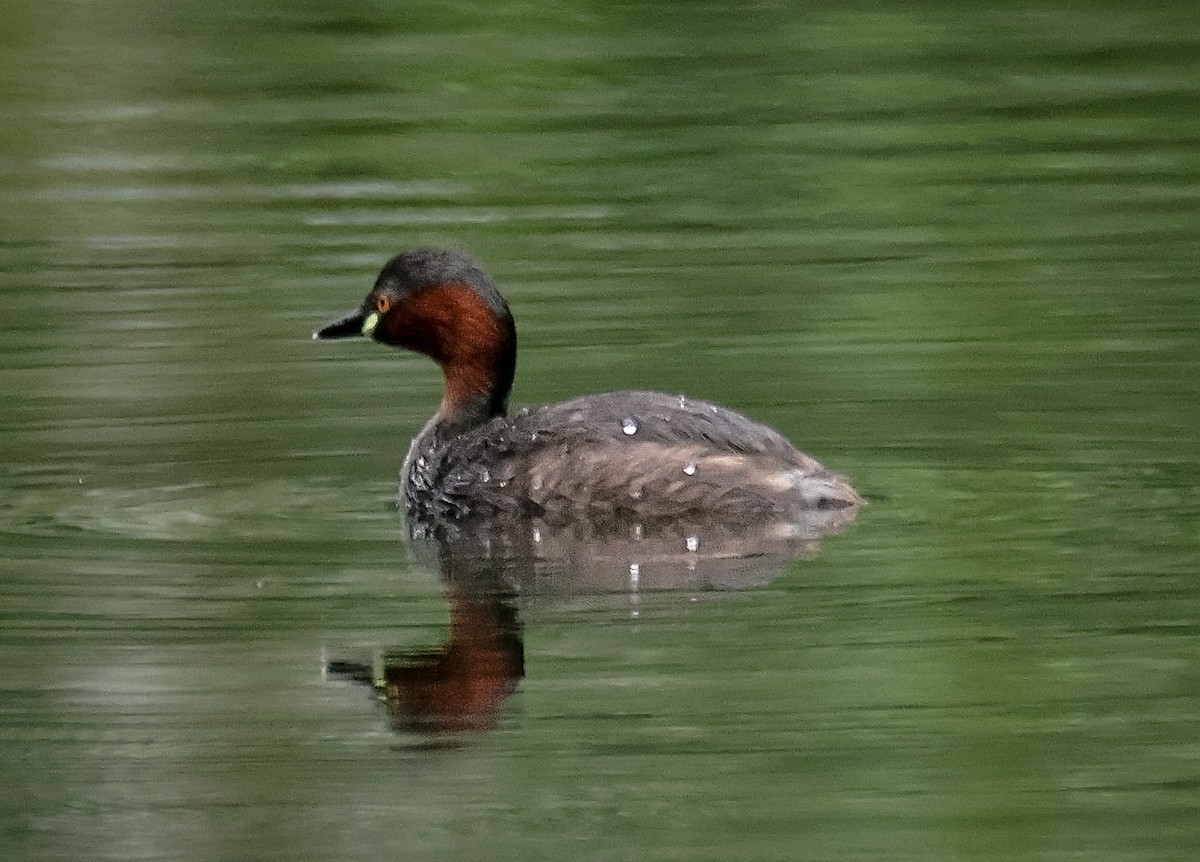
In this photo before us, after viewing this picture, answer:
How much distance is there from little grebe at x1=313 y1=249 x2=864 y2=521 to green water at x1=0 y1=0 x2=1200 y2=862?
0.87 ft

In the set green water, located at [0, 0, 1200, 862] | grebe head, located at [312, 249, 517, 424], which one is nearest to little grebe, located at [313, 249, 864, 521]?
grebe head, located at [312, 249, 517, 424]

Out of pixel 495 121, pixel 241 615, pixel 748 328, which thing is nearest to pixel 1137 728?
pixel 241 615

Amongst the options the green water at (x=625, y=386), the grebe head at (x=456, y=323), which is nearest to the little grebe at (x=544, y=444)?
the grebe head at (x=456, y=323)

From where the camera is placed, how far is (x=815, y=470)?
9156 millimetres

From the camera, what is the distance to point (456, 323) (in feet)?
33.3

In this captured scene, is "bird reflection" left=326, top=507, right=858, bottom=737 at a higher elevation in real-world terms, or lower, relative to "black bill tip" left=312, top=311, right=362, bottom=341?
lower

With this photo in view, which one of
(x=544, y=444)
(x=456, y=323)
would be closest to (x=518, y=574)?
(x=544, y=444)

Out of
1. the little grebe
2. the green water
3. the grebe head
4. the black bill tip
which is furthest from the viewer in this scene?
the black bill tip

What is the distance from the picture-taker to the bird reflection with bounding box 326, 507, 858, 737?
7.57 m

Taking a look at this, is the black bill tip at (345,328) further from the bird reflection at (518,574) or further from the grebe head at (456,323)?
the bird reflection at (518,574)

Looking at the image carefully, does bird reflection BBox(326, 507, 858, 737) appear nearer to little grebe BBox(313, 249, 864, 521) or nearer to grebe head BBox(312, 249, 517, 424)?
little grebe BBox(313, 249, 864, 521)

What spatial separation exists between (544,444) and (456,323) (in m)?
0.81

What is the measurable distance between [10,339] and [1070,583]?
5185mm

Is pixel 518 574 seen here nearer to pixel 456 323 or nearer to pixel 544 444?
pixel 544 444
